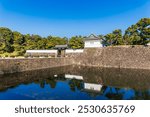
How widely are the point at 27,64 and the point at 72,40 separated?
1677 cm

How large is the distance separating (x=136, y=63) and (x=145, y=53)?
2.15 meters

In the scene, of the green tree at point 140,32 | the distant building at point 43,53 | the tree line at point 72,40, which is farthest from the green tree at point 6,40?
the green tree at point 140,32

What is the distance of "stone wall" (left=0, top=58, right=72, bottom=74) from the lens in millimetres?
17500

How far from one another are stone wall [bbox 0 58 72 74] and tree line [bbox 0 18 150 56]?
989 centimetres

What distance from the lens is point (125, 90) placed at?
39.6ft

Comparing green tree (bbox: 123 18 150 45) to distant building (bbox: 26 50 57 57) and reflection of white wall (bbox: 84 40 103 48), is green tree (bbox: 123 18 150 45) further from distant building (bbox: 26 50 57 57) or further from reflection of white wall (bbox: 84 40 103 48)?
distant building (bbox: 26 50 57 57)

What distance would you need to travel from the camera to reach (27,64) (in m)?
20.7

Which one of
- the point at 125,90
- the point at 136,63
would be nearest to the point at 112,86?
the point at 125,90

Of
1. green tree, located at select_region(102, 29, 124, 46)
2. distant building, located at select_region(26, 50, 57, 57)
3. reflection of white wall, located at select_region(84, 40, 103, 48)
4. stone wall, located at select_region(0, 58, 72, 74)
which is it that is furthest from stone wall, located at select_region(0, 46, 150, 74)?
green tree, located at select_region(102, 29, 124, 46)

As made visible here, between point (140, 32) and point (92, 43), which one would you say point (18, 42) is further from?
point (140, 32)

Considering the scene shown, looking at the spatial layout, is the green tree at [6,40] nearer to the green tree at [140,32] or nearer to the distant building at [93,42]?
the distant building at [93,42]

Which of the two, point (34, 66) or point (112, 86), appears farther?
point (34, 66)

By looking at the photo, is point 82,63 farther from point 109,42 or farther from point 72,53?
point 109,42

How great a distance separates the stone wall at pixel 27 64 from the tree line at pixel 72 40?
9.89 metres
